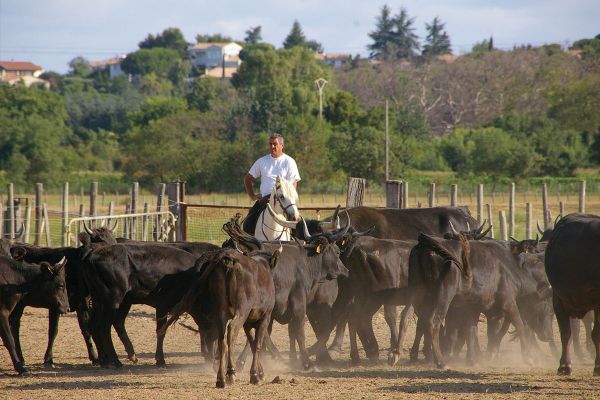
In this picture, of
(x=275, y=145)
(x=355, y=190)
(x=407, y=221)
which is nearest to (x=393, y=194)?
(x=355, y=190)

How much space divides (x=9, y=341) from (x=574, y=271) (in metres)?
6.32

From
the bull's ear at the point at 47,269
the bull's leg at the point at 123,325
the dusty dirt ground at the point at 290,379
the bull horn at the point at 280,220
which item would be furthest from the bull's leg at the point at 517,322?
the bull's ear at the point at 47,269

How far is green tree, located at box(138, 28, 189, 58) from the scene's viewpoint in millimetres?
176875

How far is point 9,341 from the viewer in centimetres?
1095

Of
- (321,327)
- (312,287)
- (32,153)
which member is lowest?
(321,327)

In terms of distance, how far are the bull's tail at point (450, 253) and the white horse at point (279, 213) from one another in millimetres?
2405

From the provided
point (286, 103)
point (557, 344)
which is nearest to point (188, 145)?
point (286, 103)

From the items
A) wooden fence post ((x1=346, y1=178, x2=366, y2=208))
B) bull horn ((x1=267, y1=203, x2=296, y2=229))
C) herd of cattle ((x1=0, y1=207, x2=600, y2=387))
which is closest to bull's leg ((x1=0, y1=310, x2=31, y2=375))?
herd of cattle ((x1=0, y1=207, x2=600, y2=387))

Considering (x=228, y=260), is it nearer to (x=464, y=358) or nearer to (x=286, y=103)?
(x=464, y=358)

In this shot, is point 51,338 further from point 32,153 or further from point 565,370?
point 32,153

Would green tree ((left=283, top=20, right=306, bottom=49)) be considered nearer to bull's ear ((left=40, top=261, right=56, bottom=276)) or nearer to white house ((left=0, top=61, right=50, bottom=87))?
white house ((left=0, top=61, right=50, bottom=87))

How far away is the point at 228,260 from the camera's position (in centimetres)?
1002

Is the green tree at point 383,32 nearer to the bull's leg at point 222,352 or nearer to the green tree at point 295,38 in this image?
the green tree at point 295,38

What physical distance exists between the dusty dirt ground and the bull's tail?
1.19m
